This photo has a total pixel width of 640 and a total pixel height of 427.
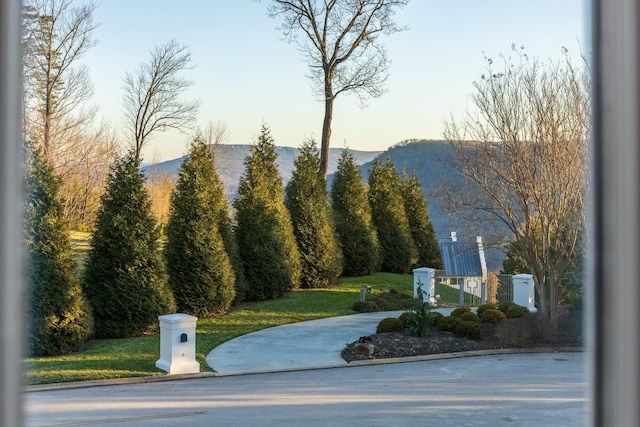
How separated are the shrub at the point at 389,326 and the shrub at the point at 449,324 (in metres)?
0.42

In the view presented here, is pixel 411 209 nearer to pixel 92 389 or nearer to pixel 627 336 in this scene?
pixel 92 389

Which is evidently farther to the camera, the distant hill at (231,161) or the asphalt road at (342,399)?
the distant hill at (231,161)

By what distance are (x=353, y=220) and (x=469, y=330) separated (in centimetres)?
556

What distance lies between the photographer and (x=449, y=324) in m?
6.77

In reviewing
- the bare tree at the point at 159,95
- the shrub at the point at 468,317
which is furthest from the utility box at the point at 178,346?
the bare tree at the point at 159,95

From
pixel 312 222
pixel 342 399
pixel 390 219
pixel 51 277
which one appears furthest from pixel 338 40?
pixel 342 399

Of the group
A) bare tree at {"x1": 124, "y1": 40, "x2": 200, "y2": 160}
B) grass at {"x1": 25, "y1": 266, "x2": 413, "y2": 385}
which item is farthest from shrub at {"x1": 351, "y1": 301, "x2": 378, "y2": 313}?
bare tree at {"x1": 124, "y1": 40, "x2": 200, "y2": 160}

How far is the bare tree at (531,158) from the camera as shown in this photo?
6.54 m

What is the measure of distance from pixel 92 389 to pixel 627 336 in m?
4.68

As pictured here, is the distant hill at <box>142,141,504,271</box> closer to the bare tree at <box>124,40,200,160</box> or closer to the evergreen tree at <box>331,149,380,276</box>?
the evergreen tree at <box>331,149,380,276</box>

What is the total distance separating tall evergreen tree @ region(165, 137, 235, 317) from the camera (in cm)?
766

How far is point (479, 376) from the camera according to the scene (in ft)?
17.1

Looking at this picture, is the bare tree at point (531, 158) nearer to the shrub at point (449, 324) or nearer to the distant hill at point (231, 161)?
the shrub at point (449, 324)

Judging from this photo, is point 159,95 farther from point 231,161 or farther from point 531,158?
point 531,158
